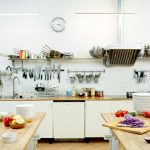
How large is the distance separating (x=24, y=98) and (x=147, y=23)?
10.0 ft

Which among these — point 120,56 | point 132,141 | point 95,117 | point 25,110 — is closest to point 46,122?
point 95,117

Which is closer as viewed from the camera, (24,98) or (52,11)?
(24,98)

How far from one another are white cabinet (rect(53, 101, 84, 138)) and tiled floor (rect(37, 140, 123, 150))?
152mm

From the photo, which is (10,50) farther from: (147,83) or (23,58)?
(147,83)

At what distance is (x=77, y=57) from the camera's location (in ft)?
18.1

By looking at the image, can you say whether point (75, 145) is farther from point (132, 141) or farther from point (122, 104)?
point (132, 141)

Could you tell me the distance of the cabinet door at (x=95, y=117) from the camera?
495cm

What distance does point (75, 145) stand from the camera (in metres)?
4.84

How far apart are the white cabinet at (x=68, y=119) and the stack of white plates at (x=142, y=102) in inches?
80.2

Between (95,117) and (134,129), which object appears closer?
(134,129)

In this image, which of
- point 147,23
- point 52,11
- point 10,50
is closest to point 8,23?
point 10,50

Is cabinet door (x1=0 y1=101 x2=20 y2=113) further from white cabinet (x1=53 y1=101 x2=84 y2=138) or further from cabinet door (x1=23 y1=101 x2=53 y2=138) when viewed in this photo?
white cabinet (x1=53 y1=101 x2=84 y2=138)

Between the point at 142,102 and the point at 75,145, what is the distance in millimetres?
2289

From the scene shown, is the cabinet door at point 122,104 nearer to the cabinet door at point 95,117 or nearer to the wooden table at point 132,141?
the cabinet door at point 95,117
